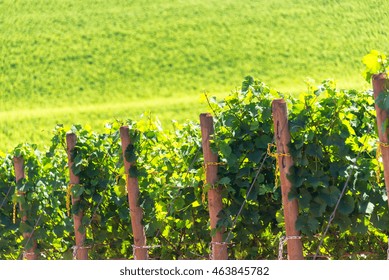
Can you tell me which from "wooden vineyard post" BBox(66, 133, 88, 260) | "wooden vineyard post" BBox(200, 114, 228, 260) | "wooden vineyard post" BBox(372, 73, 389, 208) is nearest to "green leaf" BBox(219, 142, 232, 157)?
"wooden vineyard post" BBox(200, 114, 228, 260)

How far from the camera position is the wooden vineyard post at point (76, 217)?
25.2ft

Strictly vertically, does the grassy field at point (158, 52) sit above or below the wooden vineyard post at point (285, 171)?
above

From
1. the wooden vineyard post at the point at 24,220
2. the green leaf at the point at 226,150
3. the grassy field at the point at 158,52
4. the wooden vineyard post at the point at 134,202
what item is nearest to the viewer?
the green leaf at the point at 226,150

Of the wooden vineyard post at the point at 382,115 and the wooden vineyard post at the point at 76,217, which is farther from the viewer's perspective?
the wooden vineyard post at the point at 76,217

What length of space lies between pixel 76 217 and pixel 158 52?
26289mm

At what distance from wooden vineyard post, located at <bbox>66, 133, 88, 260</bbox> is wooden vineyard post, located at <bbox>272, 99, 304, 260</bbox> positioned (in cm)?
220

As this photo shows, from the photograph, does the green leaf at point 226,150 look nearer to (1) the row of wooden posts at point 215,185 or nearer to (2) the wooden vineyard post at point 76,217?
(1) the row of wooden posts at point 215,185

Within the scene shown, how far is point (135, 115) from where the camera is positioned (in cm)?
2769

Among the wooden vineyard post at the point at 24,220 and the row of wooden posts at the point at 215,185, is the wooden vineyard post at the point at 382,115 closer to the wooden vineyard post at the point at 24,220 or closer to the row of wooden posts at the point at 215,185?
the row of wooden posts at the point at 215,185

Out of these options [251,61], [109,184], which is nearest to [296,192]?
[109,184]

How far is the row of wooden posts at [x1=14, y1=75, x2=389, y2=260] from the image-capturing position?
6.17 meters

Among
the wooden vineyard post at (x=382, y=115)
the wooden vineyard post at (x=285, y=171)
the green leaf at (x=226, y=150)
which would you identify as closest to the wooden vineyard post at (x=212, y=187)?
the green leaf at (x=226, y=150)

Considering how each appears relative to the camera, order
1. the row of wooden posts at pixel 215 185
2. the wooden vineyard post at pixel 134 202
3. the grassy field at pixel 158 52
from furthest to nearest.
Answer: the grassy field at pixel 158 52 → the wooden vineyard post at pixel 134 202 → the row of wooden posts at pixel 215 185
